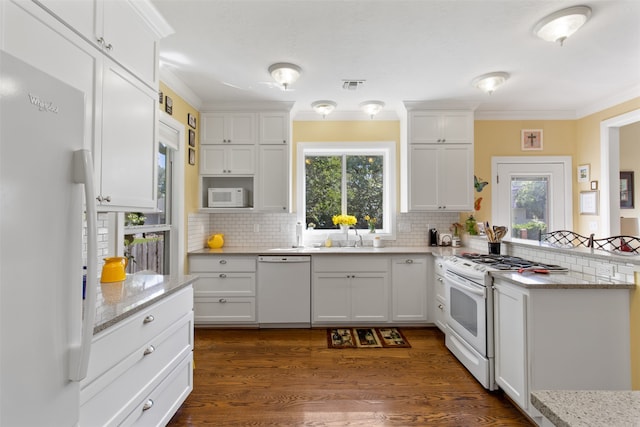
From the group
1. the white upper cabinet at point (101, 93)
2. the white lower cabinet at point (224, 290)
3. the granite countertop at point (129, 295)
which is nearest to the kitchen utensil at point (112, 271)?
the granite countertop at point (129, 295)

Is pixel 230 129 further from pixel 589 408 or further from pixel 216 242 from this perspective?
pixel 589 408

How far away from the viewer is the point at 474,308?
96.5 inches

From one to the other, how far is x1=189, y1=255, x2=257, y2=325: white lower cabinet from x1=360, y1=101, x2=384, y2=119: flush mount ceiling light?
7.59 ft

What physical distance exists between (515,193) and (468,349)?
247 centimetres

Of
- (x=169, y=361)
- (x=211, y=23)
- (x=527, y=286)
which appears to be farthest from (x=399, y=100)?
(x=169, y=361)

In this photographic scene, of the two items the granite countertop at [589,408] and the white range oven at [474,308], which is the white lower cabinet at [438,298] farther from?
the granite countertop at [589,408]

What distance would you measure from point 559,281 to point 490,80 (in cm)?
201

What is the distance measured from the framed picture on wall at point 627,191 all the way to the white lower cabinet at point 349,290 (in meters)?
3.82

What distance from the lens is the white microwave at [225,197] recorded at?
3785 mm

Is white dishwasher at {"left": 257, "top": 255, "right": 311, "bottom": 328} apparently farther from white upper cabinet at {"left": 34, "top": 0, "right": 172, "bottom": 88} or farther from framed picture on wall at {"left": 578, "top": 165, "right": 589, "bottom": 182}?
framed picture on wall at {"left": 578, "top": 165, "right": 589, "bottom": 182}

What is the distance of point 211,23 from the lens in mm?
2180

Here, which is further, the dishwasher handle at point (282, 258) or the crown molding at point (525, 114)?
the crown molding at point (525, 114)

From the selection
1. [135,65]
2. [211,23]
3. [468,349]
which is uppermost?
[211,23]

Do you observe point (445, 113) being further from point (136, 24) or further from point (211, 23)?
point (136, 24)
